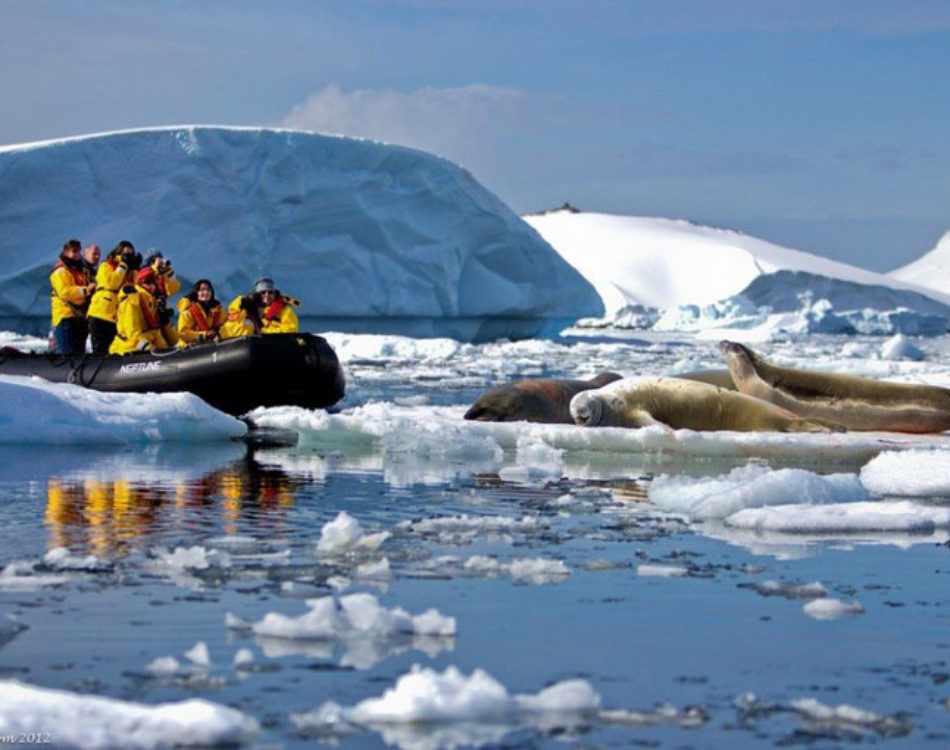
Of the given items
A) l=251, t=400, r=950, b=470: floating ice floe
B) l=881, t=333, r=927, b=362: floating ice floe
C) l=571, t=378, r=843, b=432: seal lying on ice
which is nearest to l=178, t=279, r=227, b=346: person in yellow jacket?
l=251, t=400, r=950, b=470: floating ice floe

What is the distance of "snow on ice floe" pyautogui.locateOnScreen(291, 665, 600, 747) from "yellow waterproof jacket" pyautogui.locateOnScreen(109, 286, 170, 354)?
851 centimetres

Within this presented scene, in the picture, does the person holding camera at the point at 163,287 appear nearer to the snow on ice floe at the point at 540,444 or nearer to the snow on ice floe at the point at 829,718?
the snow on ice floe at the point at 540,444

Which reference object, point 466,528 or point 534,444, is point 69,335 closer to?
point 534,444

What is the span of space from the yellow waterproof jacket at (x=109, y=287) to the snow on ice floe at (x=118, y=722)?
842cm

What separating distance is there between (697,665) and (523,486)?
146 inches

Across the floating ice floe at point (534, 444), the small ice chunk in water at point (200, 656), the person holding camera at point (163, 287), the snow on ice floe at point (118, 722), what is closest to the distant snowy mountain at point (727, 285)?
the person holding camera at point (163, 287)

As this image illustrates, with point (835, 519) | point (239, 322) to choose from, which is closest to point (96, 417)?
point (239, 322)

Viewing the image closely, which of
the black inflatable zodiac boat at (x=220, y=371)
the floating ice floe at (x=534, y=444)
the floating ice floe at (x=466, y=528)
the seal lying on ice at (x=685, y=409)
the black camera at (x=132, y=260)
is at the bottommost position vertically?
the floating ice floe at (x=466, y=528)

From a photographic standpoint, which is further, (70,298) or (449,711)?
(70,298)

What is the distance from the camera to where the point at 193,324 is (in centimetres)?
1216

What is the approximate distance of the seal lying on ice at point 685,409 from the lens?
9.20m

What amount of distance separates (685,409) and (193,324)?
14.5ft

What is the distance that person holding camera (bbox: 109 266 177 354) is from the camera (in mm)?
11590

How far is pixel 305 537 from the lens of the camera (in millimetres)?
5836
